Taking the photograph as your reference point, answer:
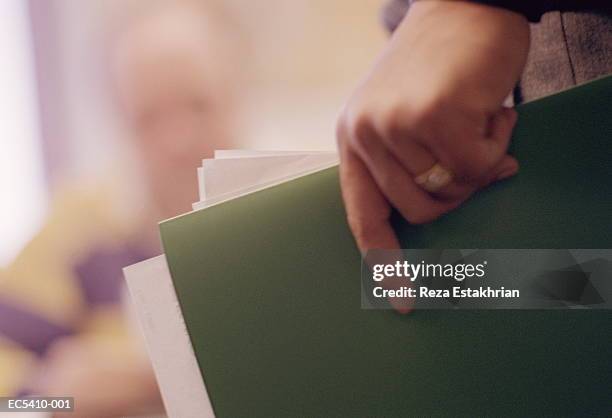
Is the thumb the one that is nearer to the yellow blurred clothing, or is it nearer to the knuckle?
the knuckle

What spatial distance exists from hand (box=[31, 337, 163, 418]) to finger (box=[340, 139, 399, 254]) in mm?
665

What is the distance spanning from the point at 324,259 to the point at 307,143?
63cm

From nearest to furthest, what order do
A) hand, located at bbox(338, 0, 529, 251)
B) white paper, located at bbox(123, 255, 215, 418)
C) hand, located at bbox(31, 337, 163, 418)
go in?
hand, located at bbox(338, 0, 529, 251) < white paper, located at bbox(123, 255, 215, 418) < hand, located at bbox(31, 337, 163, 418)

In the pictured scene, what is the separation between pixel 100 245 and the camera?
101 centimetres

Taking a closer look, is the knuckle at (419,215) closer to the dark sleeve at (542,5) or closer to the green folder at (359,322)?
the green folder at (359,322)

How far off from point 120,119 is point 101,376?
0.45m

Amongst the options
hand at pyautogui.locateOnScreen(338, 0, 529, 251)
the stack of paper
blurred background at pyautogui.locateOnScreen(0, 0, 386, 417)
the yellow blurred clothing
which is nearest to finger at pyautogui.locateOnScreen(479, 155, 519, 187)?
hand at pyautogui.locateOnScreen(338, 0, 529, 251)

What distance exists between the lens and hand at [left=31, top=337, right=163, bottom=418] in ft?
2.92

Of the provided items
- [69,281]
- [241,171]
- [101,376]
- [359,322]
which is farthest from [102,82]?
[359,322]

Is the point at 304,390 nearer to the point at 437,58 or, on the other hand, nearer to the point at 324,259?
the point at 324,259

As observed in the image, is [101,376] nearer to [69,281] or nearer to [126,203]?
[69,281]

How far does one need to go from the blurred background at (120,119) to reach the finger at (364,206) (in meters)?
0.63

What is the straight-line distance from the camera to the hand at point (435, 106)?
286 millimetres

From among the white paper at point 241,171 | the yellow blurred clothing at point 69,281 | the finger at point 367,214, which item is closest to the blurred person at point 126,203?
the yellow blurred clothing at point 69,281
